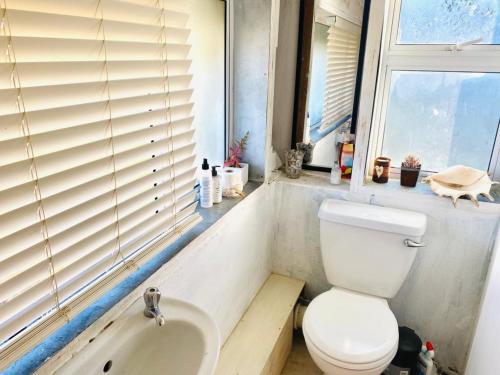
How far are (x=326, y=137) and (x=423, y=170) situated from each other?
1.76ft

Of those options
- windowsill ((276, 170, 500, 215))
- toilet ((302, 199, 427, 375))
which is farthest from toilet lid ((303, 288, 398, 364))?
windowsill ((276, 170, 500, 215))

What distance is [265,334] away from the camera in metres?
1.76

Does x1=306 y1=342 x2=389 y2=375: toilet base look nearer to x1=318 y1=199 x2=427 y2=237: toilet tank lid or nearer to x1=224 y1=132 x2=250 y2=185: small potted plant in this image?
x1=318 y1=199 x2=427 y2=237: toilet tank lid

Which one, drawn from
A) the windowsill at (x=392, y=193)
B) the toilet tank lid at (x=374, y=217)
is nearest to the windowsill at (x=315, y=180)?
the windowsill at (x=392, y=193)

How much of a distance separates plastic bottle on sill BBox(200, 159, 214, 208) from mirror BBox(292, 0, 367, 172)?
758 mm

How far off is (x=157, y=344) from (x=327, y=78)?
5.15 feet

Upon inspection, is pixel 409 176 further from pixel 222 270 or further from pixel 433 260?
pixel 222 270

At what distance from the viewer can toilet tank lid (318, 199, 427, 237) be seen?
1.67 metres

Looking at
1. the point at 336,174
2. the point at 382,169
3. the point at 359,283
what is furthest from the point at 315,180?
the point at 359,283

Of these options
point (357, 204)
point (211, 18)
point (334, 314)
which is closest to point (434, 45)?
point (357, 204)

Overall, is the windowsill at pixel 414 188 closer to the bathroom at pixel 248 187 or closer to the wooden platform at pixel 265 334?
the bathroom at pixel 248 187

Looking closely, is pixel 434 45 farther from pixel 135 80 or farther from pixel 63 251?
pixel 63 251

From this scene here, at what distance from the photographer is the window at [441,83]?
1.68 metres

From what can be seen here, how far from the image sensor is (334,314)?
166cm
